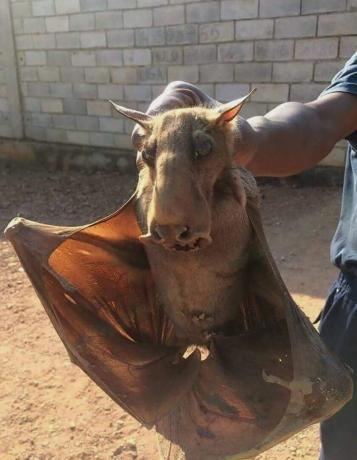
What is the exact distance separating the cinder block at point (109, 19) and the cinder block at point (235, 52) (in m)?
1.65

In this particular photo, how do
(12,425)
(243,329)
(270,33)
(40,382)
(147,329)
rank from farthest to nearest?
(270,33) → (40,382) → (12,425) → (147,329) → (243,329)

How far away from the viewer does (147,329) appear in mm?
1557

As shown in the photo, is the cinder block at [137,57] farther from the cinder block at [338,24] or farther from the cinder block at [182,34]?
the cinder block at [338,24]

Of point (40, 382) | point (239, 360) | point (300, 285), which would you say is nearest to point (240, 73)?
point (300, 285)

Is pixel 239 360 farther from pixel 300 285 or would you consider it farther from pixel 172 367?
pixel 300 285

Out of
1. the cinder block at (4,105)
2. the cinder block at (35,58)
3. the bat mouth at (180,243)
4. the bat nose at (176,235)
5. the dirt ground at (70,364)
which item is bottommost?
the dirt ground at (70,364)

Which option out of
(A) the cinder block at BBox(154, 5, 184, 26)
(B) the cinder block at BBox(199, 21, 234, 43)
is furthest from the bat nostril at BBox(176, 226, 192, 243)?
(A) the cinder block at BBox(154, 5, 184, 26)

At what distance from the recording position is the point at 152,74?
7344mm

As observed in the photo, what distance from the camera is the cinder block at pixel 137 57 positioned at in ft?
24.0

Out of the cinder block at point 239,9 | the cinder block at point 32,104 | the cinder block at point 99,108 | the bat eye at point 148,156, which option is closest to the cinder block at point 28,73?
the cinder block at point 32,104

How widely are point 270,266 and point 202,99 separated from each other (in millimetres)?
546

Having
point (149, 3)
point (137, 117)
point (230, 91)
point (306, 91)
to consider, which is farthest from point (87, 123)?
point (137, 117)

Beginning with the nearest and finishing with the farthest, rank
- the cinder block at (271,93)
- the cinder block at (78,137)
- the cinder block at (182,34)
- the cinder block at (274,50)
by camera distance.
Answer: the cinder block at (274,50), the cinder block at (271,93), the cinder block at (182,34), the cinder block at (78,137)

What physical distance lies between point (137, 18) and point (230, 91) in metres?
1.71
